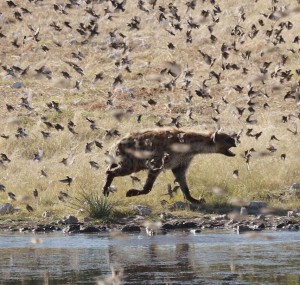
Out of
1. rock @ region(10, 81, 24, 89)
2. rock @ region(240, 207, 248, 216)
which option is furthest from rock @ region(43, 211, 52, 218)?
rock @ region(10, 81, 24, 89)

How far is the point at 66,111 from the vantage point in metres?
23.5

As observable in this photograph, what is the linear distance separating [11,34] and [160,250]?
22205 millimetres

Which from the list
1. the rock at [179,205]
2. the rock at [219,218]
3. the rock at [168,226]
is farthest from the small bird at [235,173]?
the rock at [168,226]

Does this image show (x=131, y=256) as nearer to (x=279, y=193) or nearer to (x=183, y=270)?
(x=183, y=270)

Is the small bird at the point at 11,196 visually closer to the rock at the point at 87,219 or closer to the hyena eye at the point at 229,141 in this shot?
the rock at the point at 87,219

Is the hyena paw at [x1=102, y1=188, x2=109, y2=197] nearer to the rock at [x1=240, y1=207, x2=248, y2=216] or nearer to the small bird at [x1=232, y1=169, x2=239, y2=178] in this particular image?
the small bird at [x1=232, y1=169, x2=239, y2=178]

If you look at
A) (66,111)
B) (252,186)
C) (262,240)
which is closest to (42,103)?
(66,111)

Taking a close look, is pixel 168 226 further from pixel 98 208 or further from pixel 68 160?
pixel 68 160

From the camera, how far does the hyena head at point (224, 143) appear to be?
17484mm

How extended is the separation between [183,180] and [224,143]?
1339 millimetres

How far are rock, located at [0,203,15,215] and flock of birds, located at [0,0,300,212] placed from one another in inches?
10.7

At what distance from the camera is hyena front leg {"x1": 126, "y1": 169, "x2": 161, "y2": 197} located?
16.4 metres

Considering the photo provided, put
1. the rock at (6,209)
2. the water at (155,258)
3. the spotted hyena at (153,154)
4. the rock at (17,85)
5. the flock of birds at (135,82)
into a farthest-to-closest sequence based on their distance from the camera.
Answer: the rock at (17,85) → the flock of birds at (135,82) → the spotted hyena at (153,154) → the rock at (6,209) → the water at (155,258)

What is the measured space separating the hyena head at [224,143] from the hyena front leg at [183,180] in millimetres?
852
